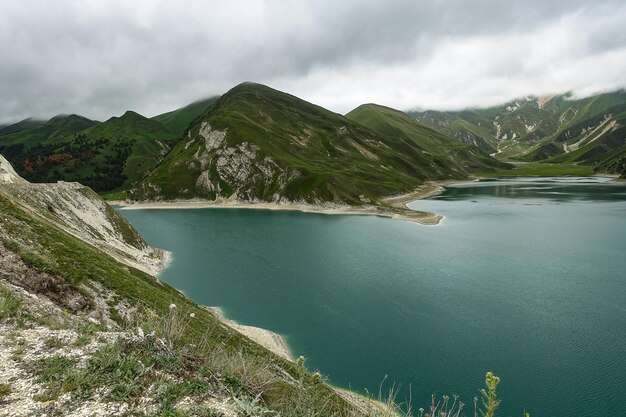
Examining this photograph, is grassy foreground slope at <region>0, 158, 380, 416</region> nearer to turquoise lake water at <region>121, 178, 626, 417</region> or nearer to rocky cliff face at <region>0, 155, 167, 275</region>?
turquoise lake water at <region>121, 178, 626, 417</region>

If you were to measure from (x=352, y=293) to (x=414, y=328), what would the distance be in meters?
14.8

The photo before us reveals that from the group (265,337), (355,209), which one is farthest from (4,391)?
(355,209)

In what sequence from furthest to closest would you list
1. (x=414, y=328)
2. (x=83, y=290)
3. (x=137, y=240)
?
(x=137, y=240)
(x=414, y=328)
(x=83, y=290)

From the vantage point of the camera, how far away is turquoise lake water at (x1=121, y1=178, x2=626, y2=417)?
36.9 m

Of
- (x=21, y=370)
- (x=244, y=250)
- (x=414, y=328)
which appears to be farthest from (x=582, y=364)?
(x=244, y=250)

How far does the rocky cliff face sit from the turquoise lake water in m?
6.53

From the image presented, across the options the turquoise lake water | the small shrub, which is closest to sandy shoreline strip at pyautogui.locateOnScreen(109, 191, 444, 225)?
the turquoise lake water

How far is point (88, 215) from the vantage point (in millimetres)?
76312

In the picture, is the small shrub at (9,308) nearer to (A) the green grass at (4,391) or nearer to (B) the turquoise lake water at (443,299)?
(A) the green grass at (4,391)

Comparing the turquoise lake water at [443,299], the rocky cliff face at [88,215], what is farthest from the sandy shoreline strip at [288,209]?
the rocky cliff face at [88,215]

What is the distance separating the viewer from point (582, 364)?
3825cm

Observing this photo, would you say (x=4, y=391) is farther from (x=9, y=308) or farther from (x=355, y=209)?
(x=355, y=209)

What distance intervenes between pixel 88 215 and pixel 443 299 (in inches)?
2710

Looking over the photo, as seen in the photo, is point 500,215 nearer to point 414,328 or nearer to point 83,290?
point 414,328
